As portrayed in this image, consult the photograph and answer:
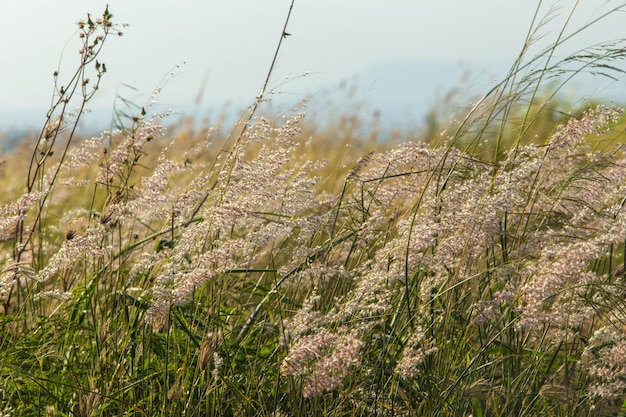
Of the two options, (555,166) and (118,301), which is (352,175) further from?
(118,301)

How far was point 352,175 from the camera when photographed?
2855 millimetres

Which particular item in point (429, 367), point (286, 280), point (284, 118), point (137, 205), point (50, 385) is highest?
point (284, 118)

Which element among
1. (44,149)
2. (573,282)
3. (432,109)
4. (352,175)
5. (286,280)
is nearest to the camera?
(573,282)

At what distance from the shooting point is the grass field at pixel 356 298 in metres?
2.25

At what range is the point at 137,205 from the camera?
263cm

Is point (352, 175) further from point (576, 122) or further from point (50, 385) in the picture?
point (50, 385)

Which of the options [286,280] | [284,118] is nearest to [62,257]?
[286,280]

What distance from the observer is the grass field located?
2.25 metres

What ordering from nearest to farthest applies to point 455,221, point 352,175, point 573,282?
point 573,282
point 455,221
point 352,175

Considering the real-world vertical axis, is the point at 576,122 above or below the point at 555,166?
above

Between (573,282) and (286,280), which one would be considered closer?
(573,282)

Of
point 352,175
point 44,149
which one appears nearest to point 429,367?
point 352,175

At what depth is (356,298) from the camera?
86.6 inches

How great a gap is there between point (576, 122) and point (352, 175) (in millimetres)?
763
